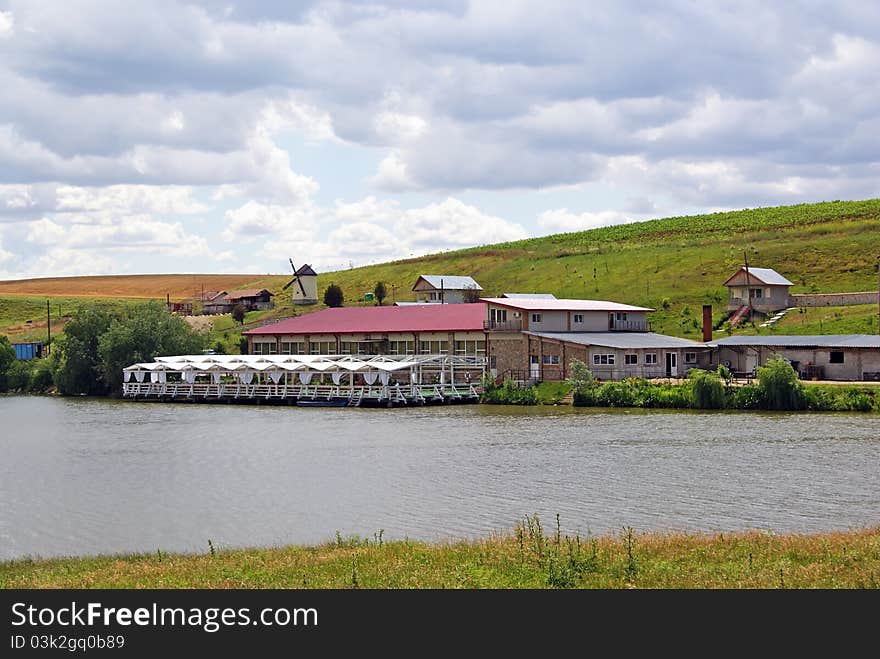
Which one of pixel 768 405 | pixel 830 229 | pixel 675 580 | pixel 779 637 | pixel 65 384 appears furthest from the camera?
pixel 830 229

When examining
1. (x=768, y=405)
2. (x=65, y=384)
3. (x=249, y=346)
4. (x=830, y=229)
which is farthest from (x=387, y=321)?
(x=830, y=229)

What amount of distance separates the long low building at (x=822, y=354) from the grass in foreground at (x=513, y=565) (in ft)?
124

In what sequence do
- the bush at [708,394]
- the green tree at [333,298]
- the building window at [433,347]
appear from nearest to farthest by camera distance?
the bush at [708,394]
the building window at [433,347]
the green tree at [333,298]

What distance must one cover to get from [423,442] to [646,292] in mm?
62598

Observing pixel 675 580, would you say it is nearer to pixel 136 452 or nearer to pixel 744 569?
pixel 744 569

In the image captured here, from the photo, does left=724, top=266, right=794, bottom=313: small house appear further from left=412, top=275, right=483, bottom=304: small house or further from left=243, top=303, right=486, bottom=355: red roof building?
left=412, top=275, right=483, bottom=304: small house

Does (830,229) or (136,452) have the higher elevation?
(830,229)

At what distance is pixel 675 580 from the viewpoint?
18.8 metres

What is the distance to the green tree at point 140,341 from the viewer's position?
271 feet

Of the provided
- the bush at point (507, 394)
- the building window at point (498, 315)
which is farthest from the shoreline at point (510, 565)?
the building window at point (498, 315)

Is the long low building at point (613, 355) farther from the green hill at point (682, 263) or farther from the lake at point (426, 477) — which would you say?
the green hill at point (682, 263)

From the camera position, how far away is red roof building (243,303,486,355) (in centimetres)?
7494

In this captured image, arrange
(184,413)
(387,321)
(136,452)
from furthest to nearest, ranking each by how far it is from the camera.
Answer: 1. (387,321)
2. (184,413)
3. (136,452)

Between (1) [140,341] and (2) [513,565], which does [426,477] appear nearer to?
(2) [513,565]
